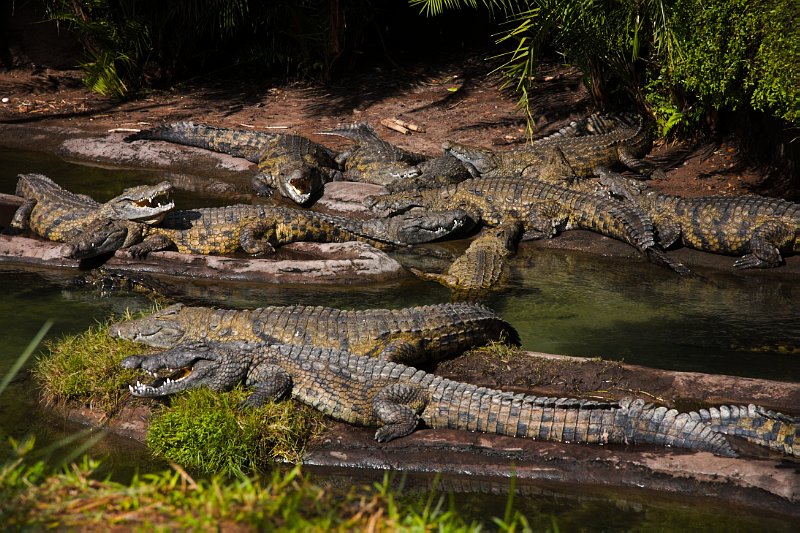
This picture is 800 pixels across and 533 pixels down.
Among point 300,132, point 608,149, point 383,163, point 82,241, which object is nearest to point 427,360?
point 82,241

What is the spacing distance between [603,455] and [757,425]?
905mm

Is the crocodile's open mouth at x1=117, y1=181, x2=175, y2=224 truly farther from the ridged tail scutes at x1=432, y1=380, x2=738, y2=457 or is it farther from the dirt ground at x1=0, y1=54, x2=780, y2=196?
the ridged tail scutes at x1=432, y1=380, x2=738, y2=457

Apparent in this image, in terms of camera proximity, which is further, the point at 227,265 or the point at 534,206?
the point at 534,206

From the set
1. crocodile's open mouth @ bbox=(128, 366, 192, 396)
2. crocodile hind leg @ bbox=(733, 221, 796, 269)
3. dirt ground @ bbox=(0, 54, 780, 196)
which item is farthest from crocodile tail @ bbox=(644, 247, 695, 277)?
crocodile's open mouth @ bbox=(128, 366, 192, 396)

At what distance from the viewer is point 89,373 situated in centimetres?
546

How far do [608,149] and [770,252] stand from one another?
289 cm

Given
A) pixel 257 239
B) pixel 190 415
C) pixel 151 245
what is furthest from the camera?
pixel 257 239

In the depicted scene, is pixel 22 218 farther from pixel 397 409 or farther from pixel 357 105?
pixel 357 105

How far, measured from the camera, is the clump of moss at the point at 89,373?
5.39m

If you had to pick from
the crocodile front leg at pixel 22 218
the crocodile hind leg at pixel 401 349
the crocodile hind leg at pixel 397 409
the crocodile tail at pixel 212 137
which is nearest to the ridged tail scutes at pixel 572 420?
the crocodile hind leg at pixel 397 409

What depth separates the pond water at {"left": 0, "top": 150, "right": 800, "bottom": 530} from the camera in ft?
20.5

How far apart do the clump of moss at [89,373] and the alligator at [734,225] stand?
17.4 ft

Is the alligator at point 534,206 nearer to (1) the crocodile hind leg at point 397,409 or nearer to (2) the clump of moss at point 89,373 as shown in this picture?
(1) the crocodile hind leg at point 397,409

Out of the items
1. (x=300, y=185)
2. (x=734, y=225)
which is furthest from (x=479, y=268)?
(x=300, y=185)
